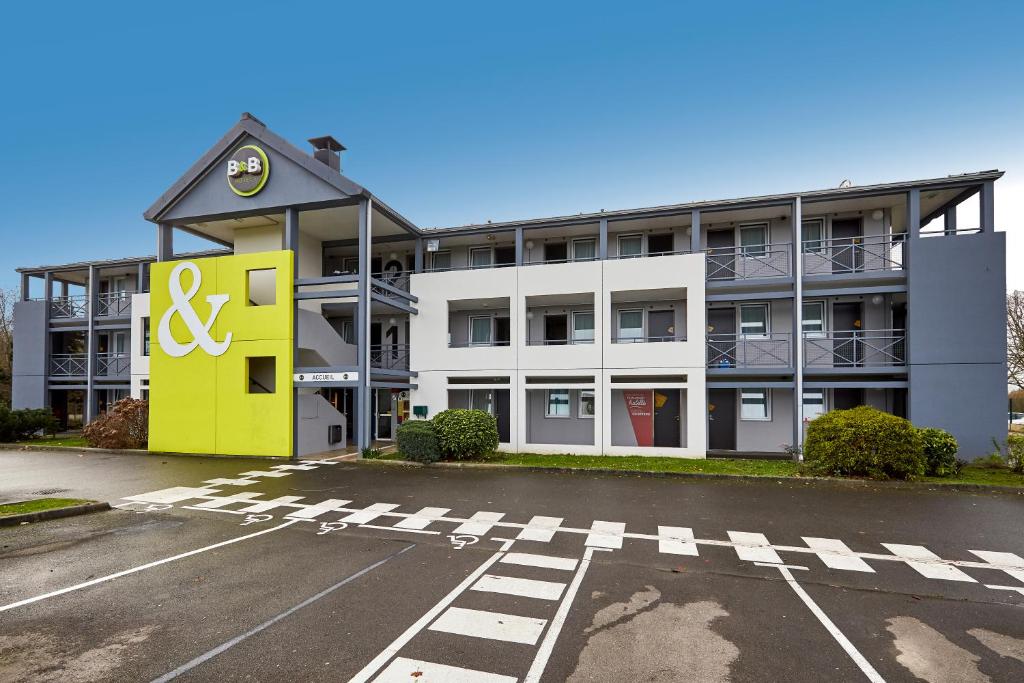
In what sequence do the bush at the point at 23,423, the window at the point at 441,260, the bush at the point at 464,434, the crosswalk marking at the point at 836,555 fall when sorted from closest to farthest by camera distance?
the crosswalk marking at the point at 836,555 < the bush at the point at 464,434 < the bush at the point at 23,423 < the window at the point at 441,260

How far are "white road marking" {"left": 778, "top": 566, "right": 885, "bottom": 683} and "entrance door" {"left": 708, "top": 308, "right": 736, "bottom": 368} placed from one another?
427 inches

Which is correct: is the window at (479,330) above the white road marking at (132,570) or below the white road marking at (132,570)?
above

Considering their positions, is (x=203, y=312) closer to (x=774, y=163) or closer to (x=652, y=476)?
(x=652, y=476)

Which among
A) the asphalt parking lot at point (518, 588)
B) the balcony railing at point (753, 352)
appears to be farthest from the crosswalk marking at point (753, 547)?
the balcony railing at point (753, 352)

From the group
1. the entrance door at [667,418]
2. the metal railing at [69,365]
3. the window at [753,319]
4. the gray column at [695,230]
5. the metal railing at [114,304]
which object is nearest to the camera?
the gray column at [695,230]

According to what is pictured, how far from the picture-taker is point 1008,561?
6.27 metres

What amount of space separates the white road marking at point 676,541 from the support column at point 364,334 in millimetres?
10025

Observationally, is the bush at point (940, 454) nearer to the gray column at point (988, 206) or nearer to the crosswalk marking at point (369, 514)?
the gray column at point (988, 206)

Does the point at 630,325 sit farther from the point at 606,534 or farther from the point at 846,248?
the point at 606,534

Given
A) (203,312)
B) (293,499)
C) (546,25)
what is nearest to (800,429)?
(293,499)

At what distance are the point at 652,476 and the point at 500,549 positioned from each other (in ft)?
21.7

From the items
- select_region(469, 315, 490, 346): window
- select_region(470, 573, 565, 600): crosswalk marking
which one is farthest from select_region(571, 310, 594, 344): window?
select_region(470, 573, 565, 600): crosswalk marking

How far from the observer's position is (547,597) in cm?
502

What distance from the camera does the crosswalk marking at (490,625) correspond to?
421cm
